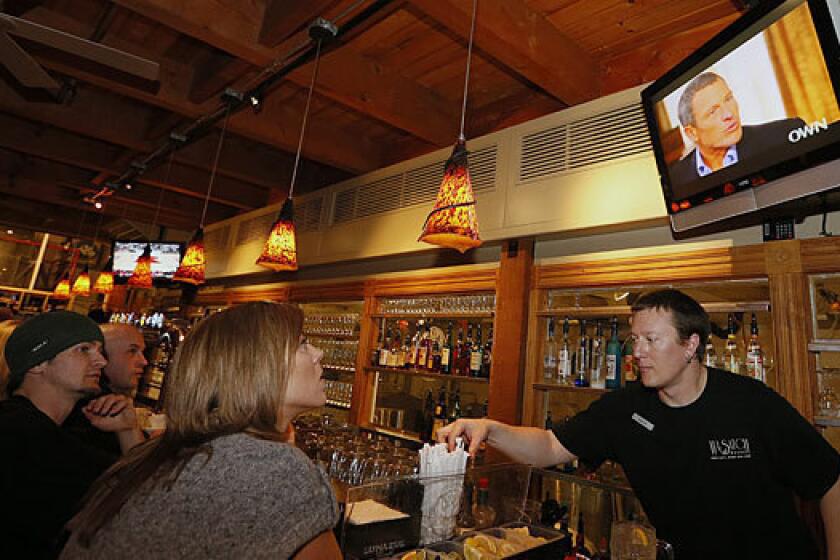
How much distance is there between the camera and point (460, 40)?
334 centimetres

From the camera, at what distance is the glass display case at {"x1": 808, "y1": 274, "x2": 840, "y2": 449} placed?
2.05m

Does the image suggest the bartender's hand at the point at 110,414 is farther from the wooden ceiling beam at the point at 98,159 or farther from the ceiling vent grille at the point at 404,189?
the wooden ceiling beam at the point at 98,159

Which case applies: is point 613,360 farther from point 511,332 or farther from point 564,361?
point 511,332

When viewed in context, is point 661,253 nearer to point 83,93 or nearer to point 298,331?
point 298,331

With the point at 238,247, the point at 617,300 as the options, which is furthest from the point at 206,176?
the point at 617,300

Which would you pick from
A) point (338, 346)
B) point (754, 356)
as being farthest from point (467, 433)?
point (338, 346)

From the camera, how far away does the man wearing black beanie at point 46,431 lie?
5.16 ft

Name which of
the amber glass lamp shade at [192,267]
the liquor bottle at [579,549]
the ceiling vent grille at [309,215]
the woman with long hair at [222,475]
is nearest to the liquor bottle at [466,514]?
the woman with long hair at [222,475]

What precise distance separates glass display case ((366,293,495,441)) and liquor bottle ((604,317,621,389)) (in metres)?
0.77

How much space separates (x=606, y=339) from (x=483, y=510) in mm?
1954

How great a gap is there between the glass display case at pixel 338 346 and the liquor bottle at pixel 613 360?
88.1 inches

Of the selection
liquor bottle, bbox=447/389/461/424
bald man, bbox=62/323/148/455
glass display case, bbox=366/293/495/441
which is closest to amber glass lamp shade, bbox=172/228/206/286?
bald man, bbox=62/323/148/455

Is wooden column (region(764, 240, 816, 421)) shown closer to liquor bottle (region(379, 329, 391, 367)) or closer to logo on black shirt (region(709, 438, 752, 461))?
logo on black shirt (region(709, 438, 752, 461))

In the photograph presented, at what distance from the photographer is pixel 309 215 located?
194 inches
